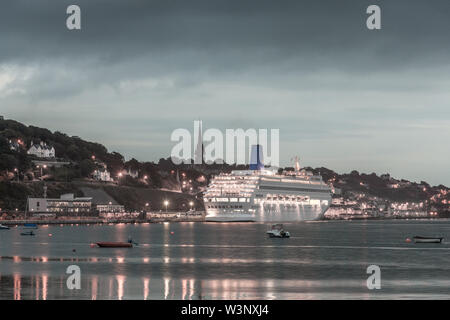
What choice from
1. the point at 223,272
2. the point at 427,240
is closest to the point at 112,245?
the point at 223,272

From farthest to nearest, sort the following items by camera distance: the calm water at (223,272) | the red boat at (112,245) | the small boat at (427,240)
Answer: the small boat at (427,240)
the red boat at (112,245)
the calm water at (223,272)

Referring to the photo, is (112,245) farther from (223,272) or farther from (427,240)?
(427,240)

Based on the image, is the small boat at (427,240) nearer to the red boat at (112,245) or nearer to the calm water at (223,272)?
the calm water at (223,272)

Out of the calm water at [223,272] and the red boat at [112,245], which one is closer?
the calm water at [223,272]

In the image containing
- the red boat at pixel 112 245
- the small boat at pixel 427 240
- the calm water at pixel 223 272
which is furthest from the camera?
the small boat at pixel 427 240

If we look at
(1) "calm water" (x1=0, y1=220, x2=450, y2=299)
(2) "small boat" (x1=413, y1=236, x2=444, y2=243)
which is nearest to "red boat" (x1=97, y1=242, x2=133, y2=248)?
(1) "calm water" (x1=0, y1=220, x2=450, y2=299)

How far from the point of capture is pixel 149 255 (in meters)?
94.5

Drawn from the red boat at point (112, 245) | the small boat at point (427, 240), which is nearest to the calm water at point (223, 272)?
the red boat at point (112, 245)

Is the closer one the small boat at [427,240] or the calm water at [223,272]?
the calm water at [223,272]

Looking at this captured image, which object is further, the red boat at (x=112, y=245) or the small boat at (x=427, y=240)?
the small boat at (x=427, y=240)

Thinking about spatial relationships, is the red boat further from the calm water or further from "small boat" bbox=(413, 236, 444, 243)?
"small boat" bbox=(413, 236, 444, 243)

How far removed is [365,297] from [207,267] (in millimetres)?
26546

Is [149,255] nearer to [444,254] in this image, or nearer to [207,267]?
[207,267]
